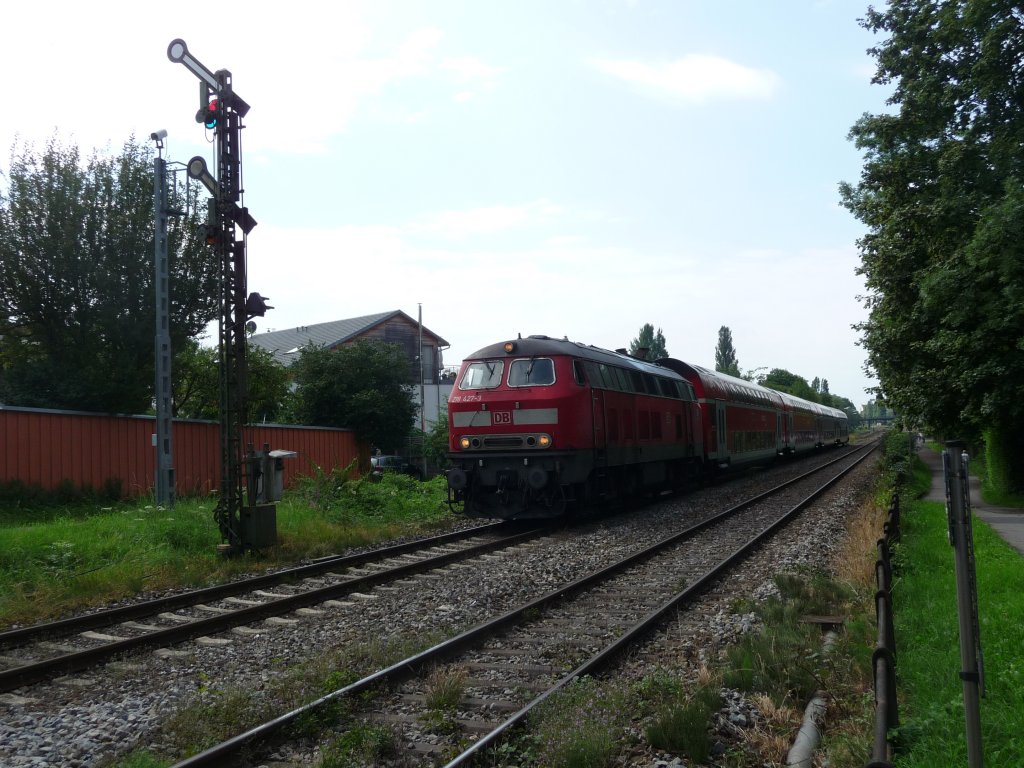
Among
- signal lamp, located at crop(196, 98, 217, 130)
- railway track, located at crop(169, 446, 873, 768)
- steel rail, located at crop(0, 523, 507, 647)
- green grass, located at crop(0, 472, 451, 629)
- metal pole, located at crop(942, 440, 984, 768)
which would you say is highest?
signal lamp, located at crop(196, 98, 217, 130)

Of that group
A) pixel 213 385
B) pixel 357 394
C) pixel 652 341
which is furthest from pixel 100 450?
pixel 652 341

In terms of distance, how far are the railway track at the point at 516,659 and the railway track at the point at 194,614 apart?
2.30m

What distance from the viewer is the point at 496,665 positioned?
661 cm

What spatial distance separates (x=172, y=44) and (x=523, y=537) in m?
8.87

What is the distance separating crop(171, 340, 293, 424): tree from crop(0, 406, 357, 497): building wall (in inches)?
212

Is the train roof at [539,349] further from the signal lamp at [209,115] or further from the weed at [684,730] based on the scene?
the weed at [684,730]

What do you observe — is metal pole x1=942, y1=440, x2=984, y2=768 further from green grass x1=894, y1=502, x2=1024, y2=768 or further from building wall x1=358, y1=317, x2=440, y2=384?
building wall x1=358, y1=317, x2=440, y2=384

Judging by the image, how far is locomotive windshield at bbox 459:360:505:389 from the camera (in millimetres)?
15453

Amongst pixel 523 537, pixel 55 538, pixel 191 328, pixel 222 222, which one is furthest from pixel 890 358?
pixel 191 328

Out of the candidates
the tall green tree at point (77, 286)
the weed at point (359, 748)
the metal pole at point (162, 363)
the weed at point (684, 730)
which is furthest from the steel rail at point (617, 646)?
the tall green tree at point (77, 286)

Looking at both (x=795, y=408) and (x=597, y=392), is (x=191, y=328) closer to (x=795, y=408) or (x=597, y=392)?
(x=597, y=392)

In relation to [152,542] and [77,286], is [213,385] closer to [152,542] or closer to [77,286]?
[77,286]

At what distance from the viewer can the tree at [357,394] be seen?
31.0m

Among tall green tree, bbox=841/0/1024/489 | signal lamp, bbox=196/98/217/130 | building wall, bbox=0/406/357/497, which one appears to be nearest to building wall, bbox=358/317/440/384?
building wall, bbox=0/406/357/497
